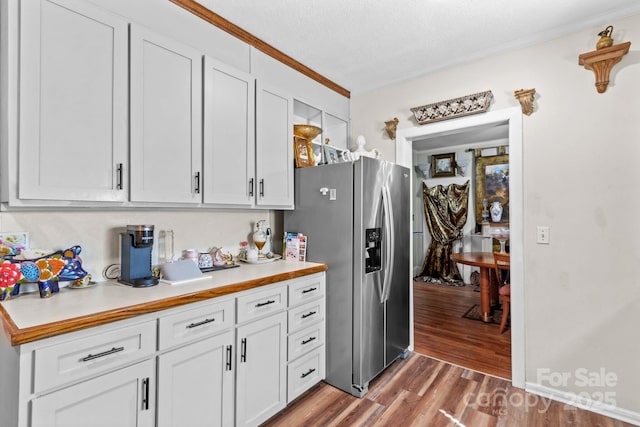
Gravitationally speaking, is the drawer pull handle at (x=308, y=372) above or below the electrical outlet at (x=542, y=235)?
below

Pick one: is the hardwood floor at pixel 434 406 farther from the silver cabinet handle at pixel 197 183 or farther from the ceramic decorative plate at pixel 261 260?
the silver cabinet handle at pixel 197 183

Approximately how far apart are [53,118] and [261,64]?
148 centimetres

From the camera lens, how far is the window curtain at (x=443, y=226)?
5570mm

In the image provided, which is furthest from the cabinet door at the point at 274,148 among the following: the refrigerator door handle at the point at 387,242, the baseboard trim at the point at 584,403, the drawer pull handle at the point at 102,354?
the baseboard trim at the point at 584,403

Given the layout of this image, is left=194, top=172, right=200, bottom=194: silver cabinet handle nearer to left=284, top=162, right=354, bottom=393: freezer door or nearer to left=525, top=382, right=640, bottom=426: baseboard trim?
left=284, top=162, right=354, bottom=393: freezer door

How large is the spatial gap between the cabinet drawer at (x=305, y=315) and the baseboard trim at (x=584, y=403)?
1603 mm

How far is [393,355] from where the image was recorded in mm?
2586

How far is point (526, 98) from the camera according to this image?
2.24 meters

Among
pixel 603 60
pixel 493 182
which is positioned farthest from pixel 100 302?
pixel 493 182

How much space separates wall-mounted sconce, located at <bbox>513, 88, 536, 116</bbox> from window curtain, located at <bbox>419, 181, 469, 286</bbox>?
3.46 meters

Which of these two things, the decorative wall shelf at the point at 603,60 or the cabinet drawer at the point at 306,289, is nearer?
the decorative wall shelf at the point at 603,60

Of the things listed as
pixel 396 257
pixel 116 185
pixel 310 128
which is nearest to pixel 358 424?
pixel 396 257

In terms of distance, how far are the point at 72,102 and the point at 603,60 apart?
9.91 ft

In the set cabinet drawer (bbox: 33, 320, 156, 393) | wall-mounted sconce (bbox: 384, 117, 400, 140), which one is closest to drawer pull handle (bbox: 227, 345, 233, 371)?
cabinet drawer (bbox: 33, 320, 156, 393)
